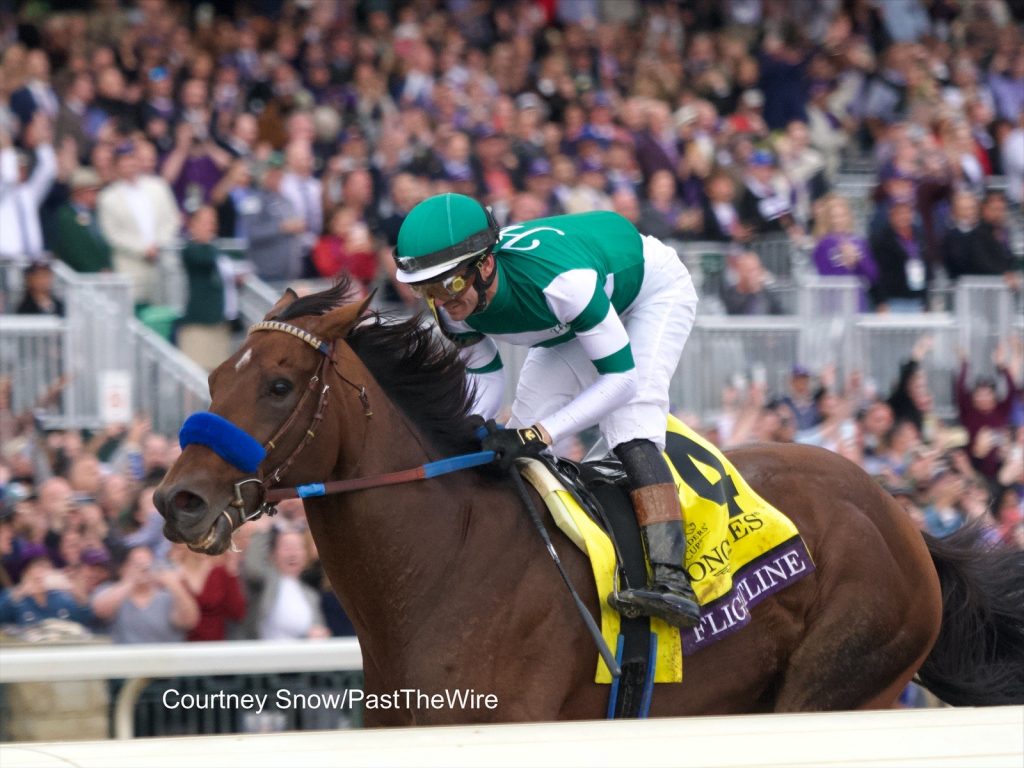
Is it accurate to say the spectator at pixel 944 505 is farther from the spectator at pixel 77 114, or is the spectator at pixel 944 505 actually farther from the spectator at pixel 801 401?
the spectator at pixel 77 114

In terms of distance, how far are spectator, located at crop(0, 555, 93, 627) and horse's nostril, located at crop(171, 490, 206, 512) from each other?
2.57 metres

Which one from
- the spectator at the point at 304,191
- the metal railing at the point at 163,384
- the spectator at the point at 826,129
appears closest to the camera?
the metal railing at the point at 163,384

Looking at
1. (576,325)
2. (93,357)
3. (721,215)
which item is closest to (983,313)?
(721,215)

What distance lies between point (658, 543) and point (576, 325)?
0.62 m

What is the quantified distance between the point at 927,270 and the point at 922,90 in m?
3.16

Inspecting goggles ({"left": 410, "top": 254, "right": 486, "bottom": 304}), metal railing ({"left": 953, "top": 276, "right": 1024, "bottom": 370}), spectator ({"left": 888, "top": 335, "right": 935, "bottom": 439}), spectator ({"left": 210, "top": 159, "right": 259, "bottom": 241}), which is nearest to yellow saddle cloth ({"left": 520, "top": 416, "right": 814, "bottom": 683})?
goggles ({"left": 410, "top": 254, "right": 486, "bottom": 304})

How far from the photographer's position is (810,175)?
11469 millimetres

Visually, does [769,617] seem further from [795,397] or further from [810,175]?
[810,175]

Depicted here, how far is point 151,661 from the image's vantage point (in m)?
5.08

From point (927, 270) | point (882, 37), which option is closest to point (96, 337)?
point (927, 270)

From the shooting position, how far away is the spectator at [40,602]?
19.9ft

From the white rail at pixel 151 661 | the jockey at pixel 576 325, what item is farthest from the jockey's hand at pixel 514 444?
the white rail at pixel 151 661

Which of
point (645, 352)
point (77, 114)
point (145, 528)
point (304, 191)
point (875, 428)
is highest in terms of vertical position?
point (77, 114)

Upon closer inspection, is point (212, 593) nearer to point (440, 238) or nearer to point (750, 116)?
point (440, 238)
